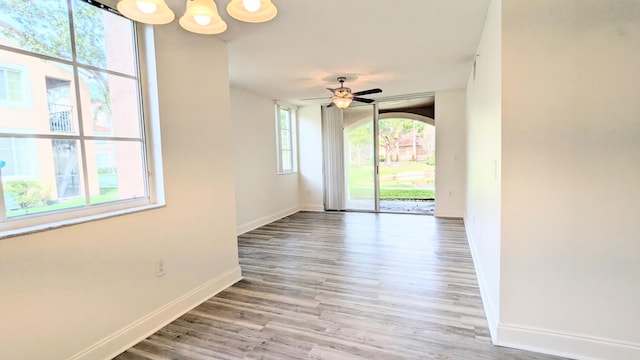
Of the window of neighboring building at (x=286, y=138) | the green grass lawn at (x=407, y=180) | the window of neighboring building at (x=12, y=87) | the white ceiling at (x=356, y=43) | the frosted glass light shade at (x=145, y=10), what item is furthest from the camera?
the green grass lawn at (x=407, y=180)

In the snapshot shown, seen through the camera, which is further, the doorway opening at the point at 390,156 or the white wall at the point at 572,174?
the doorway opening at the point at 390,156

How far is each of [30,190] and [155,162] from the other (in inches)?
29.8

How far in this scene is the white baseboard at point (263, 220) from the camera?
515 centimetres

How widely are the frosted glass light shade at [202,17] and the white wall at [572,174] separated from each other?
67.0 inches

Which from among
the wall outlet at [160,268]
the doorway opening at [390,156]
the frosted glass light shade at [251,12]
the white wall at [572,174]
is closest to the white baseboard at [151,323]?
the wall outlet at [160,268]

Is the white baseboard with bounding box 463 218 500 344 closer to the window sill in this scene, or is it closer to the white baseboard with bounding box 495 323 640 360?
the white baseboard with bounding box 495 323 640 360

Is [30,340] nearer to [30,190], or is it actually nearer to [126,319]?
[126,319]

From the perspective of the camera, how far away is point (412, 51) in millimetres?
3441

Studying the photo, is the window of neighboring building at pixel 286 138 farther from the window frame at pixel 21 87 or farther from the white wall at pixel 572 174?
the white wall at pixel 572 174

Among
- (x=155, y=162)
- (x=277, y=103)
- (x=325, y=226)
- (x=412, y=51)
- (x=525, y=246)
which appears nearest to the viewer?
(x=525, y=246)

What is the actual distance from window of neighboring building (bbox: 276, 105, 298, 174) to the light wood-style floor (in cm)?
270

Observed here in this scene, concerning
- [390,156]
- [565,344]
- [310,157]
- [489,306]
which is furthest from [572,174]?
[390,156]

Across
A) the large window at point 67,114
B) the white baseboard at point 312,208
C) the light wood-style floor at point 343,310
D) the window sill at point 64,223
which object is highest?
the large window at point 67,114

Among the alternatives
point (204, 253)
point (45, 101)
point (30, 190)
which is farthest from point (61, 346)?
point (45, 101)
